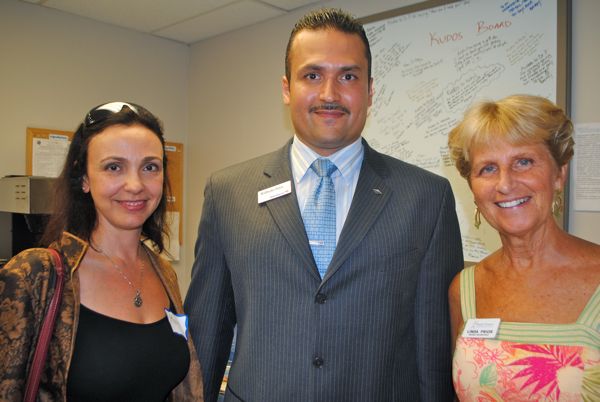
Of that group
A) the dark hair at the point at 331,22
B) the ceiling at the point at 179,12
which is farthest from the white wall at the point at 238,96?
the dark hair at the point at 331,22

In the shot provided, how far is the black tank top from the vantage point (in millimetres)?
1381

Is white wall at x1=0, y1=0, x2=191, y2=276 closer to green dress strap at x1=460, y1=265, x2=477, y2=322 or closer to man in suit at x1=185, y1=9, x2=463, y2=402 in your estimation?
man in suit at x1=185, y1=9, x2=463, y2=402

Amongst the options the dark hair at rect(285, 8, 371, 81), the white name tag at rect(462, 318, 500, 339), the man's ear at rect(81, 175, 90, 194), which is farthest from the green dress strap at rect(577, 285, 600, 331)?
the man's ear at rect(81, 175, 90, 194)

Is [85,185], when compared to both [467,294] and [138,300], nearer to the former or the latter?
[138,300]

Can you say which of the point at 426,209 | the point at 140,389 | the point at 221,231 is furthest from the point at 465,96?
the point at 140,389

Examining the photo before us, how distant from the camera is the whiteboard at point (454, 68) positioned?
253 cm

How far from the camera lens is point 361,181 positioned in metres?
1.49

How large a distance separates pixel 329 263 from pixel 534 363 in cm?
56

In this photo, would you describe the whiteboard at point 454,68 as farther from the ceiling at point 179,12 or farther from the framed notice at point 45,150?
the framed notice at point 45,150

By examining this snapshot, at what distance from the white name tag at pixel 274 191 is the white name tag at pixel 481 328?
0.63 meters

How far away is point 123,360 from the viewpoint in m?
1.44

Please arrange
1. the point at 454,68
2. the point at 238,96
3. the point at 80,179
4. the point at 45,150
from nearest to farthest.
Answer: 1. the point at 80,179
2. the point at 454,68
3. the point at 45,150
4. the point at 238,96

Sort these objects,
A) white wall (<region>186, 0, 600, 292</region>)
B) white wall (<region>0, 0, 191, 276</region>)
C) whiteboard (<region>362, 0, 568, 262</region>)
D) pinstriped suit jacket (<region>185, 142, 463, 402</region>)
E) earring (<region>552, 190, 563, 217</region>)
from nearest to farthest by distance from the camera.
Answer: pinstriped suit jacket (<region>185, 142, 463, 402</region>)
earring (<region>552, 190, 563, 217</region>)
whiteboard (<region>362, 0, 568, 262</region>)
white wall (<region>0, 0, 191, 276</region>)
white wall (<region>186, 0, 600, 292</region>)

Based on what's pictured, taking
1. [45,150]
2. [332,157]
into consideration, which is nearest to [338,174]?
[332,157]
